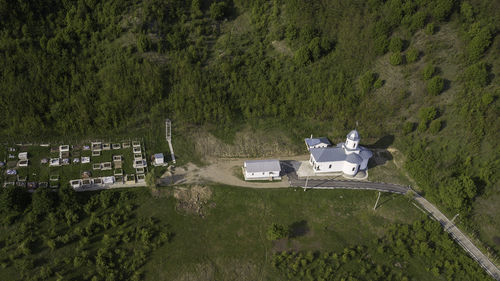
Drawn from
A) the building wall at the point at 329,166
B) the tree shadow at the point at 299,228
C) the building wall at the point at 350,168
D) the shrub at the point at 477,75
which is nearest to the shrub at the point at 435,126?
the shrub at the point at 477,75

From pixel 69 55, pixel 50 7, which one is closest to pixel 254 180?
pixel 69 55

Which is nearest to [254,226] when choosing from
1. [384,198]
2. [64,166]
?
[384,198]

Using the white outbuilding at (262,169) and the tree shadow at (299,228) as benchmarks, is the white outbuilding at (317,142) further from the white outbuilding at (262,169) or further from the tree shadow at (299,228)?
the tree shadow at (299,228)

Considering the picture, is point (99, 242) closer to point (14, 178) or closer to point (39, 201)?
point (39, 201)

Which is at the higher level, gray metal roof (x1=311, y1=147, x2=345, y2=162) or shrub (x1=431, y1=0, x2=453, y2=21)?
shrub (x1=431, y1=0, x2=453, y2=21)

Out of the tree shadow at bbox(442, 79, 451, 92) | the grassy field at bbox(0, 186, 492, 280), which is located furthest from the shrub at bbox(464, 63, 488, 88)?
the grassy field at bbox(0, 186, 492, 280)

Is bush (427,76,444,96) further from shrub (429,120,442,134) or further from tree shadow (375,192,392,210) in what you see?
tree shadow (375,192,392,210)
